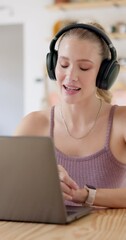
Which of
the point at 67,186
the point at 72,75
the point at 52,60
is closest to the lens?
the point at 67,186

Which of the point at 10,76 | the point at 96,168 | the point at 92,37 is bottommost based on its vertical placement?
the point at 10,76

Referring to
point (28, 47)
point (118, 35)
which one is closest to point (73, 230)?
point (118, 35)

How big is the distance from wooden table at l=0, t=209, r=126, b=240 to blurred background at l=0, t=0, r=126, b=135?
4.57 m

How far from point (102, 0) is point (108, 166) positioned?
166 inches

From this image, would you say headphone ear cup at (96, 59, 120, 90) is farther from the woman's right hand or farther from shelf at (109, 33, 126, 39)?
shelf at (109, 33, 126, 39)

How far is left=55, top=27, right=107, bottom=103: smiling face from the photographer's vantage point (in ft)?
5.55

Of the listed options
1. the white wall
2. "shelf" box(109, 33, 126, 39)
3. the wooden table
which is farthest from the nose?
the white wall


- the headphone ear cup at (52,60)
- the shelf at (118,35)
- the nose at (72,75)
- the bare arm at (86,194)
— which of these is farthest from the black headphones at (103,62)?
the shelf at (118,35)

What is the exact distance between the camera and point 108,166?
1.77m

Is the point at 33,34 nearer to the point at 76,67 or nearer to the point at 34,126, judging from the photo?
the point at 34,126

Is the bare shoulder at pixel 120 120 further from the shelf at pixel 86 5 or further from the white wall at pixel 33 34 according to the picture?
the white wall at pixel 33 34

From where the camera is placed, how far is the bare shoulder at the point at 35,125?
189cm

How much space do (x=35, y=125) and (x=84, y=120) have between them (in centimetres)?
17

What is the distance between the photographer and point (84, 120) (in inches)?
73.2
